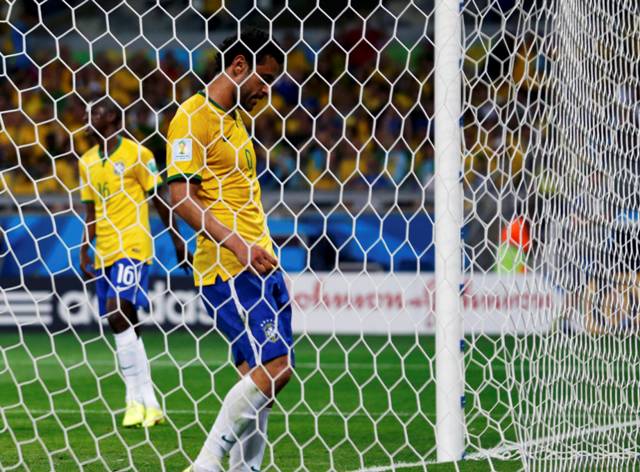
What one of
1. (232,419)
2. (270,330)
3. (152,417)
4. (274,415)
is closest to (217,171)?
(270,330)

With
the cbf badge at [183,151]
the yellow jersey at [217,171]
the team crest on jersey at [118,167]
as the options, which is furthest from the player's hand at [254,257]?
the team crest on jersey at [118,167]

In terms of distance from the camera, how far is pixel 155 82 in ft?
53.0

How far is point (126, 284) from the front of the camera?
272 inches

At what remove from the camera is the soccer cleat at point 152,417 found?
659 centimetres

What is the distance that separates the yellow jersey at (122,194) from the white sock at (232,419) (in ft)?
9.26

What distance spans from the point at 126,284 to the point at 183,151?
2780 mm

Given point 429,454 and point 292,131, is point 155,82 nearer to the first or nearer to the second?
point 292,131

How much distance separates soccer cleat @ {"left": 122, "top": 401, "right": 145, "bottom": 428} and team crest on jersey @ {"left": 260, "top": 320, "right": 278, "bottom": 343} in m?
2.51

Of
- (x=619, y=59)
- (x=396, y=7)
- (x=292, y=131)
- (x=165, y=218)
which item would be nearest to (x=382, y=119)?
(x=292, y=131)

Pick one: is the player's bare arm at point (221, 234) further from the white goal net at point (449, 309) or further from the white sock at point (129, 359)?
the white sock at point (129, 359)

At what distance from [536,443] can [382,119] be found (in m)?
11.4

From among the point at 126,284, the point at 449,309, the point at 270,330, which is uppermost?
the point at 270,330

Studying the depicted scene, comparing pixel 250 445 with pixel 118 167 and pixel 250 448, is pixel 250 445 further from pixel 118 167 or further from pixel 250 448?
pixel 118 167

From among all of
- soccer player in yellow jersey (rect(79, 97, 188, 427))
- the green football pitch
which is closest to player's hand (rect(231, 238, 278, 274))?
the green football pitch
